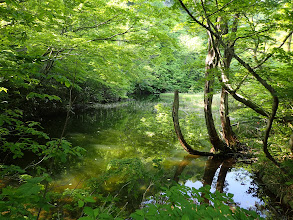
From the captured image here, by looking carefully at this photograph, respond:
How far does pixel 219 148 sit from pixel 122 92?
40.4 feet

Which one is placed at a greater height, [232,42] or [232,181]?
[232,42]

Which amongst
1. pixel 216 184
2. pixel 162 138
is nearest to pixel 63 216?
pixel 216 184

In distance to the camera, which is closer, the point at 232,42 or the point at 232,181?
the point at 232,42

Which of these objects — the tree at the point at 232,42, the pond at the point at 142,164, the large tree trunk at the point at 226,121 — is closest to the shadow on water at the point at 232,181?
the pond at the point at 142,164

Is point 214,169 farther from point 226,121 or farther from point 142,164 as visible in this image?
point 142,164

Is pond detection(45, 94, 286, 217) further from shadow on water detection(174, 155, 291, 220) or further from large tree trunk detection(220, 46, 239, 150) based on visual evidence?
large tree trunk detection(220, 46, 239, 150)

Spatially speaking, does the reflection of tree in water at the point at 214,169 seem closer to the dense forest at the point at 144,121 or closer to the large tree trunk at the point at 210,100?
the dense forest at the point at 144,121

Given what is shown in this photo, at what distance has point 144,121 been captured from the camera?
9773mm

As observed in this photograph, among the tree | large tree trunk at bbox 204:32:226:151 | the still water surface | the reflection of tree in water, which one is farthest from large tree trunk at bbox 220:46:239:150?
the still water surface

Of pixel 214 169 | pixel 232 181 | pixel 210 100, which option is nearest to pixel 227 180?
pixel 232 181

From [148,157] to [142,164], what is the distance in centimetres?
204

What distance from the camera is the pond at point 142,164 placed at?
3953mm

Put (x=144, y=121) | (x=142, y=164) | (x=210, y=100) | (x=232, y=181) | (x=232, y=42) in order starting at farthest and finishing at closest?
(x=144, y=121)
(x=210, y=100)
(x=232, y=181)
(x=142, y=164)
(x=232, y=42)

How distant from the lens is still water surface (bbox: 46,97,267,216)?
4.59 m
